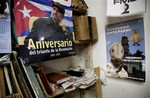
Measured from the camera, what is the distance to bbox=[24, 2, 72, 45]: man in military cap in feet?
4.80

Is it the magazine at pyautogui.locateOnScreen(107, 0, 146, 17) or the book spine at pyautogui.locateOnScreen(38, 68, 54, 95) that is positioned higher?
the magazine at pyautogui.locateOnScreen(107, 0, 146, 17)

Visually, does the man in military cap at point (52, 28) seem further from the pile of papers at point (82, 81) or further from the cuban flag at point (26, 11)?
the pile of papers at point (82, 81)

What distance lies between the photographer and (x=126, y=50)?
5.73ft

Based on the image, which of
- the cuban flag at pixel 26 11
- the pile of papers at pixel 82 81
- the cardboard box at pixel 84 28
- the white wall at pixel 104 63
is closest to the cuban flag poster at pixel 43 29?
the cuban flag at pixel 26 11

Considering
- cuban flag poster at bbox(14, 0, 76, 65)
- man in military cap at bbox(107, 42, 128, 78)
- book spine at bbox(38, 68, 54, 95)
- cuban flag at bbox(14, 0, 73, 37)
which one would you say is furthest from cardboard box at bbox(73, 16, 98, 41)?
book spine at bbox(38, 68, 54, 95)

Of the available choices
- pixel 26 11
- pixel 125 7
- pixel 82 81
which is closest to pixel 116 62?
pixel 82 81

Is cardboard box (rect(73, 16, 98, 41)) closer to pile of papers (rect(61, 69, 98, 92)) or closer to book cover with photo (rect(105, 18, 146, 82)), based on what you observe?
book cover with photo (rect(105, 18, 146, 82))

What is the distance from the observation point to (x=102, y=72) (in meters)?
2.02

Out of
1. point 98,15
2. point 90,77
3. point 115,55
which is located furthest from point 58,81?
point 98,15

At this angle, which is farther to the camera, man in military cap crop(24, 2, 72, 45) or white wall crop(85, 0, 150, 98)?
white wall crop(85, 0, 150, 98)

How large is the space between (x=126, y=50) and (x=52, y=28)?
847mm

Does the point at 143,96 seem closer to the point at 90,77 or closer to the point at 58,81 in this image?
the point at 90,77

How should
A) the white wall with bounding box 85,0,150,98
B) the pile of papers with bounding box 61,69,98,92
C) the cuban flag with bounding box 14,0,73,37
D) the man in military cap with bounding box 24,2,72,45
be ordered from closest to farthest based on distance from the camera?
the cuban flag with bounding box 14,0,73,37
the man in military cap with bounding box 24,2,72,45
the white wall with bounding box 85,0,150,98
the pile of papers with bounding box 61,69,98,92

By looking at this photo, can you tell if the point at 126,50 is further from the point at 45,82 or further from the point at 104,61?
the point at 45,82
